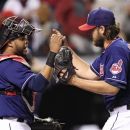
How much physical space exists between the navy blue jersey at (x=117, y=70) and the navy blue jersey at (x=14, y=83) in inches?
26.7

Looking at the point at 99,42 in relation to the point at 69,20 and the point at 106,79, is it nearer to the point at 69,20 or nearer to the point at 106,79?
the point at 106,79

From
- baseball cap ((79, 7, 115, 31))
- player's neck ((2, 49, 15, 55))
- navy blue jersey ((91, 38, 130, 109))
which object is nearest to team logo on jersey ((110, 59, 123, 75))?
navy blue jersey ((91, 38, 130, 109))

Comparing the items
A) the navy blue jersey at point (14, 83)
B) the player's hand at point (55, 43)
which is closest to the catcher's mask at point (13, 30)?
the navy blue jersey at point (14, 83)

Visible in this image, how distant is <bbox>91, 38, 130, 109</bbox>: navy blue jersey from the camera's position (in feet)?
18.8

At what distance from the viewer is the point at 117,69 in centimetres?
574

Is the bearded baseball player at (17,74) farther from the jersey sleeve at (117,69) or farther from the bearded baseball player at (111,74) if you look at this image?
the jersey sleeve at (117,69)

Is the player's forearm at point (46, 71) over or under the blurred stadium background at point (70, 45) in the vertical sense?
over

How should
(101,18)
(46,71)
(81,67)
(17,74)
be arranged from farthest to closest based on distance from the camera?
(81,67) < (101,18) < (17,74) < (46,71)

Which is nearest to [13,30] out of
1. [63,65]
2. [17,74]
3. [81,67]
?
[17,74]

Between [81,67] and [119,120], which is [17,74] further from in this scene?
[81,67]

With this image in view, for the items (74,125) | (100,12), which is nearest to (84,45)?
(74,125)

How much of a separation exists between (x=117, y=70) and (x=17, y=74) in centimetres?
89

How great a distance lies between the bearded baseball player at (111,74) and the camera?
5.74 metres

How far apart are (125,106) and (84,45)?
4.43 m
